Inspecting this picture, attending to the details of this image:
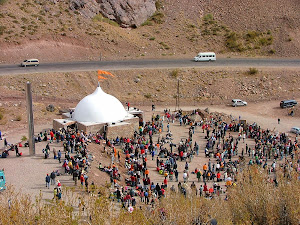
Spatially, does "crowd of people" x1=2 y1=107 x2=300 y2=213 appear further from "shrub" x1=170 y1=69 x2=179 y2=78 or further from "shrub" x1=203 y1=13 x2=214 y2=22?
"shrub" x1=203 y1=13 x2=214 y2=22

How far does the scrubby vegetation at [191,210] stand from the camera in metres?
12.1

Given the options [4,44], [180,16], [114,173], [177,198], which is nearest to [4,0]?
[4,44]

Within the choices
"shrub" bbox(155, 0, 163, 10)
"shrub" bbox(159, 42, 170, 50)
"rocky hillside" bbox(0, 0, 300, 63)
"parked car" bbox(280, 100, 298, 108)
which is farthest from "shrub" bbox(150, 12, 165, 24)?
"parked car" bbox(280, 100, 298, 108)

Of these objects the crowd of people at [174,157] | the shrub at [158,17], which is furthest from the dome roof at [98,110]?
the shrub at [158,17]

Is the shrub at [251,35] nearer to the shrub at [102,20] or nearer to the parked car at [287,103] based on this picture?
the shrub at [102,20]

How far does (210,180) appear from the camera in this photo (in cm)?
2450

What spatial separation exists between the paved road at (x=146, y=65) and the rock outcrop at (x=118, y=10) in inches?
500

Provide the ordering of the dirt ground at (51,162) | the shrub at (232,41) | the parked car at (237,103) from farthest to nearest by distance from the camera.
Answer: the shrub at (232,41) < the parked car at (237,103) < the dirt ground at (51,162)

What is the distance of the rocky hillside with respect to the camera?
2152 inches

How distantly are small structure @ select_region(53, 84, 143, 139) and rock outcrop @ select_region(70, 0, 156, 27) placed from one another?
109 ft

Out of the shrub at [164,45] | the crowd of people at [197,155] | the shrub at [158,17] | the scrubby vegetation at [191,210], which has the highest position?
the shrub at [158,17]

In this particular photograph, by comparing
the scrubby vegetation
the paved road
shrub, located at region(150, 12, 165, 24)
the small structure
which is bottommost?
the scrubby vegetation

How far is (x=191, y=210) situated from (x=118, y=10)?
189ft

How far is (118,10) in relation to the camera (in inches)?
2608
